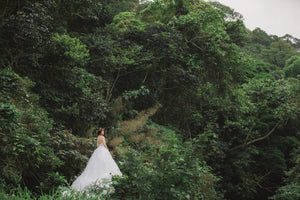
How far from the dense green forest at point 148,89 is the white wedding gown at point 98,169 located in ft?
1.59

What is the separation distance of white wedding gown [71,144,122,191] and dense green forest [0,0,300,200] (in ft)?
1.59

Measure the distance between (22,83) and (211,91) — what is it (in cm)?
982

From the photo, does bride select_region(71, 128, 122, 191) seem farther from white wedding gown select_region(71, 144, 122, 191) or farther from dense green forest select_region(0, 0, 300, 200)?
dense green forest select_region(0, 0, 300, 200)

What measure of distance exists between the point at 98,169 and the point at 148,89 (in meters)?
6.96

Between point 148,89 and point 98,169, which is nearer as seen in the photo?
point 98,169

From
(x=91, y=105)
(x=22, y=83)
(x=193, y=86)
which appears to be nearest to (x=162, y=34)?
(x=193, y=86)

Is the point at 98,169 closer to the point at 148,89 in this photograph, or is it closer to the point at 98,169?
the point at 98,169

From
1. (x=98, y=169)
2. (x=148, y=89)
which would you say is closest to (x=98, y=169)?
(x=98, y=169)

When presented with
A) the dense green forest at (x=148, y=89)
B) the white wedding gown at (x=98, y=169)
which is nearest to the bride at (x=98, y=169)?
the white wedding gown at (x=98, y=169)

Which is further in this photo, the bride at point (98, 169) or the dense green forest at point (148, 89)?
the dense green forest at point (148, 89)

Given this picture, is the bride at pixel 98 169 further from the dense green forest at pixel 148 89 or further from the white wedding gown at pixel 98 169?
the dense green forest at pixel 148 89

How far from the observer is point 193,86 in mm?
11781

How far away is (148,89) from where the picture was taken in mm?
11758

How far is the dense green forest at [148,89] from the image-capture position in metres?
6.50
